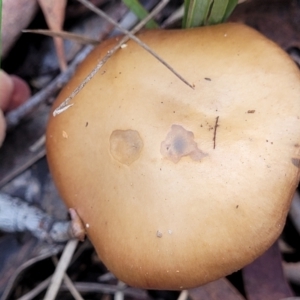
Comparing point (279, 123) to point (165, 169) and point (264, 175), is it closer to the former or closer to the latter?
point (264, 175)

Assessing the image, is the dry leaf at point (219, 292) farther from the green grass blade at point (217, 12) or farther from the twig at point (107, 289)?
the green grass blade at point (217, 12)

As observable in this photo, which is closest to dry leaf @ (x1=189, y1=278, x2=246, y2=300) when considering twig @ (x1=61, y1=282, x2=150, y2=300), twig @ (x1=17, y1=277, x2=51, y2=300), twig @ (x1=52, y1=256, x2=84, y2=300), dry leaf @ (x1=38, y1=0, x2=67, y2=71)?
twig @ (x1=61, y1=282, x2=150, y2=300)

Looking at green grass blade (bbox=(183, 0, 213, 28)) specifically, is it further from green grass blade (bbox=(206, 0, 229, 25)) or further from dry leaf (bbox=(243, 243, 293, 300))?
dry leaf (bbox=(243, 243, 293, 300))

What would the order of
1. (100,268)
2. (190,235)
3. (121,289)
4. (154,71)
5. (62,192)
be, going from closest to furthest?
(190,235) → (154,71) → (62,192) → (121,289) → (100,268)


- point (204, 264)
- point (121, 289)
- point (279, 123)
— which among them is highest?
point (279, 123)

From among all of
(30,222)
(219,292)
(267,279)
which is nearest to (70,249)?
(30,222)

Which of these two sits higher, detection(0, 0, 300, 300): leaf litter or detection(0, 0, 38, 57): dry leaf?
detection(0, 0, 38, 57): dry leaf

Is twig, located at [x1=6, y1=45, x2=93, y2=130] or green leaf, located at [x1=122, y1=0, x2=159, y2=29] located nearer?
green leaf, located at [x1=122, y1=0, x2=159, y2=29]

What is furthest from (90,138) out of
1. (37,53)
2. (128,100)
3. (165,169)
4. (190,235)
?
(37,53)
